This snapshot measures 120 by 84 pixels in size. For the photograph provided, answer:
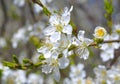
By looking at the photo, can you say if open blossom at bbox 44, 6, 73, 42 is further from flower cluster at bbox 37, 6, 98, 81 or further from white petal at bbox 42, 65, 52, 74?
white petal at bbox 42, 65, 52, 74

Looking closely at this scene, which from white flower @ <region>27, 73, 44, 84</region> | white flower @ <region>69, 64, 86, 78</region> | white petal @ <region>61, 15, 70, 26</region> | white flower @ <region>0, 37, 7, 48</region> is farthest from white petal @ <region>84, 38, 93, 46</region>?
white flower @ <region>0, 37, 7, 48</region>

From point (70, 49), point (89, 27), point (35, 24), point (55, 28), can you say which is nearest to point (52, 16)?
point (55, 28)

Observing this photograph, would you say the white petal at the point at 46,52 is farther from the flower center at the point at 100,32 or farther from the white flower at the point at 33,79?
the white flower at the point at 33,79

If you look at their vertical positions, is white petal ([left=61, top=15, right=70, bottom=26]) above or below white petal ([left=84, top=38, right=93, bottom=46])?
above

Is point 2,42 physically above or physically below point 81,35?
above

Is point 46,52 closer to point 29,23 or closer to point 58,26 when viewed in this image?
point 58,26

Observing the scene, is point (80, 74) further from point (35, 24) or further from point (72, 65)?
point (35, 24)

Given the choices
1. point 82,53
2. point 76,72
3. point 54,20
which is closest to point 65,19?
point 54,20

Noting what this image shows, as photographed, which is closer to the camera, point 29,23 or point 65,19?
point 65,19
